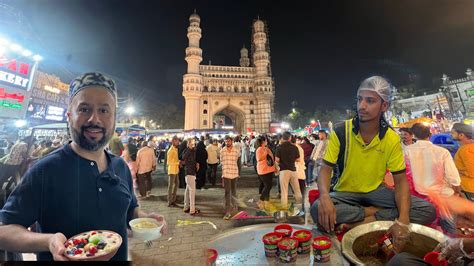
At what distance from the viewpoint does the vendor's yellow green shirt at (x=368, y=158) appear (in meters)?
2.14

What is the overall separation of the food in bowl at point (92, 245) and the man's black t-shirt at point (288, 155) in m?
5.93

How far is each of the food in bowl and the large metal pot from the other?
1.36m

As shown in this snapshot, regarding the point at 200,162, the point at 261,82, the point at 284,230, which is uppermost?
the point at 261,82

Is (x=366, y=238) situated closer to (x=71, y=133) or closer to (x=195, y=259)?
(x=71, y=133)

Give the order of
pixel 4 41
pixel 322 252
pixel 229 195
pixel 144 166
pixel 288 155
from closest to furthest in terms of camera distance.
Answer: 1. pixel 322 252
2. pixel 229 195
3. pixel 288 155
4. pixel 144 166
5. pixel 4 41

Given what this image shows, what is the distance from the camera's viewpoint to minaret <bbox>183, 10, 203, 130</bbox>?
162ft

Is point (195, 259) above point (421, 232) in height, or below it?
below

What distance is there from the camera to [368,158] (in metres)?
2.16

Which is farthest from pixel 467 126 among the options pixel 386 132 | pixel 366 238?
pixel 366 238

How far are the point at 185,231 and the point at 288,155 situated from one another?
3495 millimetres

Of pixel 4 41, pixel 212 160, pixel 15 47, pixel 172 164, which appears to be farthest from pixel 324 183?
pixel 15 47

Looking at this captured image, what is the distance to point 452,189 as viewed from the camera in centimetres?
357

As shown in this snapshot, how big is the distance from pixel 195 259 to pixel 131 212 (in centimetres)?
280

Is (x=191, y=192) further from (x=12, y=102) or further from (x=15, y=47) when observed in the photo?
(x=15, y=47)
